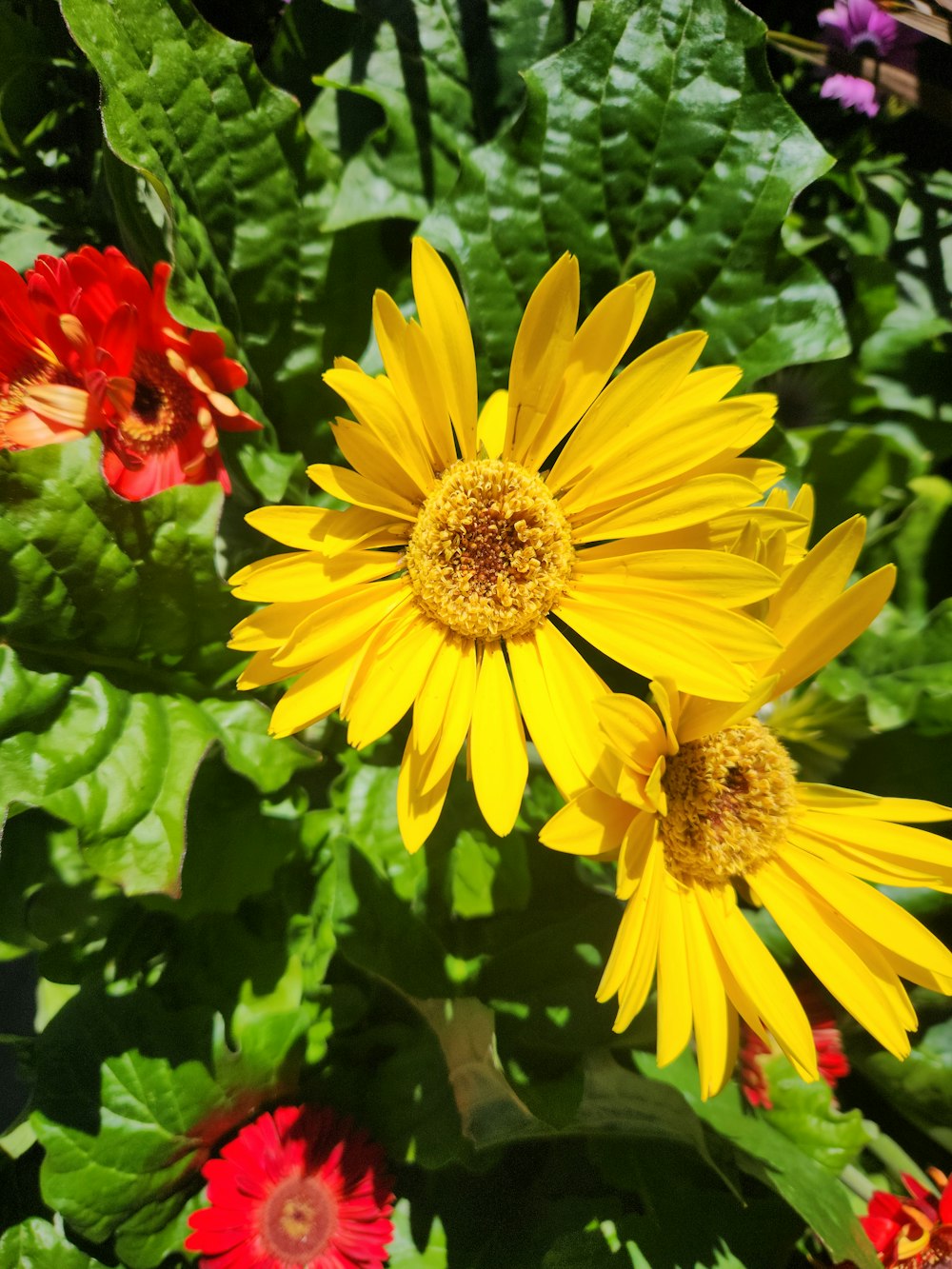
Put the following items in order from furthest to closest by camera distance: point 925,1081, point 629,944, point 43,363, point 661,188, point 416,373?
point 925,1081, point 661,188, point 43,363, point 416,373, point 629,944

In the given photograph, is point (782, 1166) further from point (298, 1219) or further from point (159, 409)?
point (159, 409)

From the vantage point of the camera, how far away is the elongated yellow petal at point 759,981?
732 mm

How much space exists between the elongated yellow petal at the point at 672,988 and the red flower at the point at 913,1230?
479 mm

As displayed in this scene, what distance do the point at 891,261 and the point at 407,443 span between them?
2.69 feet

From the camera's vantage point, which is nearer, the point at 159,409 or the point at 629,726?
the point at 629,726

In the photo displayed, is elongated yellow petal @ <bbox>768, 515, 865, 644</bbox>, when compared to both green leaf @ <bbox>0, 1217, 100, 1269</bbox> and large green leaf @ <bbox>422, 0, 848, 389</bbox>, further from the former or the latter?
green leaf @ <bbox>0, 1217, 100, 1269</bbox>

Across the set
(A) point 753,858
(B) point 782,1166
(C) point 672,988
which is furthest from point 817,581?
(B) point 782,1166

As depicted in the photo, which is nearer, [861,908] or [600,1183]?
[861,908]

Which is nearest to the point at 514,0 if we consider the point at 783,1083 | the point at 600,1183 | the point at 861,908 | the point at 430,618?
the point at 430,618

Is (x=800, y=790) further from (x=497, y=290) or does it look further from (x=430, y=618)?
(x=497, y=290)

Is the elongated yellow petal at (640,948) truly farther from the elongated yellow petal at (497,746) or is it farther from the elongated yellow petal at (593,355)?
the elongated yellow petal at (593,355)

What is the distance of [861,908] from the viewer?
2.62 feet

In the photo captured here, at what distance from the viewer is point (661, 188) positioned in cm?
101

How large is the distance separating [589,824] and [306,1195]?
2.13 ft
